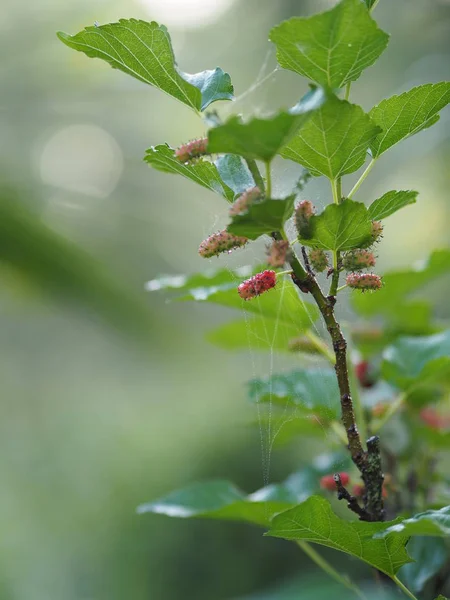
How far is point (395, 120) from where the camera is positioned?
409mm

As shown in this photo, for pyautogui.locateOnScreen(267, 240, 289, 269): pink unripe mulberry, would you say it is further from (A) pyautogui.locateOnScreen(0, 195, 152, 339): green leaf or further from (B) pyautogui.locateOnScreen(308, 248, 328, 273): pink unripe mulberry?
(A) pyautogui.locateOnScreen(0, 195, 152, 339): green leaf

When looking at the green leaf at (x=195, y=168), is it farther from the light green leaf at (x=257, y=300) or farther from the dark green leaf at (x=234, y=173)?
the light green leaf at (x=257, y=300)

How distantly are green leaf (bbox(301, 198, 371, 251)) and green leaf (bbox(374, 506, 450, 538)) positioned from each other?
17cm

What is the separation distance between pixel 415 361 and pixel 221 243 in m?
0.34

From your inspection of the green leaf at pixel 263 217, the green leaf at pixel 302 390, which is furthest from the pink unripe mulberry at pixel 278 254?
the green leaf at pixel 302 390

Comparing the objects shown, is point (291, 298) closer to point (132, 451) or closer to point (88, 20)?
point (132, 451)

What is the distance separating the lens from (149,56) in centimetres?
38

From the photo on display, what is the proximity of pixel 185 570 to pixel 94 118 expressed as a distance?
1476 millimetres

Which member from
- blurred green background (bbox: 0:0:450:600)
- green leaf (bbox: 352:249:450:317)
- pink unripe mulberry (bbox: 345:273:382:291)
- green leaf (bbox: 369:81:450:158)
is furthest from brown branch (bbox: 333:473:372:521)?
blurred green background (bbox: 0:0:450:600)

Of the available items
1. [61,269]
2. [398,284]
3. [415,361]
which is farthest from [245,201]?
[61,269]

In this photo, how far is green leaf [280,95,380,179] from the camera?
0.36 meters

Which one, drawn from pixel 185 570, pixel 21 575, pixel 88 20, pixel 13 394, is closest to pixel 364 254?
pixel 185 570

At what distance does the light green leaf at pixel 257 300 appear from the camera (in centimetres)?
58

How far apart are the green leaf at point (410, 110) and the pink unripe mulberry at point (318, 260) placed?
0.09 m
